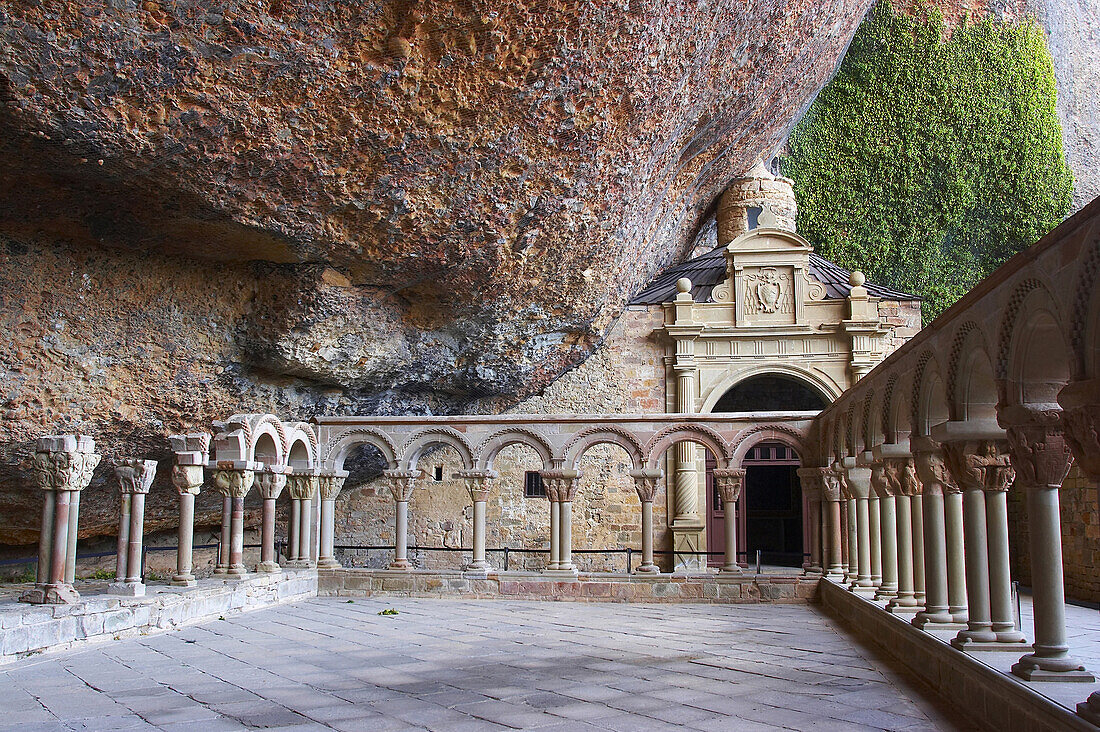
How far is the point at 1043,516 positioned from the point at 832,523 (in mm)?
7312

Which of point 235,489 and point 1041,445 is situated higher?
point 1041,445

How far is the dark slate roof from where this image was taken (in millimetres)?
16641

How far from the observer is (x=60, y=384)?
10.1 m

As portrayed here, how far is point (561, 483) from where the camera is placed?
12.9m

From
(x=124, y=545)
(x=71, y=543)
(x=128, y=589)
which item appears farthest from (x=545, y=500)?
(x=71, y=543)

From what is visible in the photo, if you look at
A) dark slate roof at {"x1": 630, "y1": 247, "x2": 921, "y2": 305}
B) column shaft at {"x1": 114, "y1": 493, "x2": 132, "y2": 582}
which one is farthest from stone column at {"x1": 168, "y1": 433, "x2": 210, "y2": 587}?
dark slate roof at {"x1": 630, "y1": 247, "x2": 921, "y2": 305}

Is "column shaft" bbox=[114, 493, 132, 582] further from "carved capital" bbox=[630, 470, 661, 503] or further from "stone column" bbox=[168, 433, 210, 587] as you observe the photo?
"carved capital" bbox=[630, 470, 661, 503]

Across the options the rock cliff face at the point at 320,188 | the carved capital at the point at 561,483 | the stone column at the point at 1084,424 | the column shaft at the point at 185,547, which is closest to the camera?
the stone column at the point at 1084,424

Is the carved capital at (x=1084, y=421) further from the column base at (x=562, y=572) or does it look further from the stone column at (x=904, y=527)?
the column base at (x=562, y=572)

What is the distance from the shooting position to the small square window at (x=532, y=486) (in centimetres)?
1639

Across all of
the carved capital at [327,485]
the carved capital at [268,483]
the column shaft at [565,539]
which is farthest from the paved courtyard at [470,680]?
the carved capital at [327,485]

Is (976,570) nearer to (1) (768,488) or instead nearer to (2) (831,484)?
(2) (831,484)

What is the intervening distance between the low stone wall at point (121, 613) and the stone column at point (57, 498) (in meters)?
0.24

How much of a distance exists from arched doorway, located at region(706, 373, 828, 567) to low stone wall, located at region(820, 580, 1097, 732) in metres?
8.11
